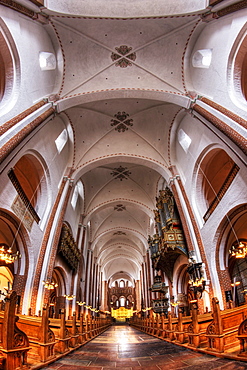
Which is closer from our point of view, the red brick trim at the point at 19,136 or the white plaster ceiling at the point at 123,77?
the red brick trim at the point at 19,136

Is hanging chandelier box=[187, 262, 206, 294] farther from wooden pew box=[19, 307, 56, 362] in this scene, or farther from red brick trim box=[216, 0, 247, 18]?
red brick trim box=[216, 0, 247, 18]

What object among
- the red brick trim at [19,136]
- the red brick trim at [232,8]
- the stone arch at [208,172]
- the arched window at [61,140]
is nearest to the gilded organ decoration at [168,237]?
the stone arch at [208,172]

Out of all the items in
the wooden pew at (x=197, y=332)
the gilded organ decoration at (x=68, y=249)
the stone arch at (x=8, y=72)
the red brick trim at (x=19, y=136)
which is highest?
the stone arch at (x=8, y=72)

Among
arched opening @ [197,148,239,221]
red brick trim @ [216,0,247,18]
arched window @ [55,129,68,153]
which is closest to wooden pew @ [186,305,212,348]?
arched opening @ [197,148,239,221]

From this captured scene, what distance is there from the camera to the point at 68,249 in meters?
16.1

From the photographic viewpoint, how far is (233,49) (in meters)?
9.15

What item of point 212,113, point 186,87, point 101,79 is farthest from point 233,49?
point 101,79

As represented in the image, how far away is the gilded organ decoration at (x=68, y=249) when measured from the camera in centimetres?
1471

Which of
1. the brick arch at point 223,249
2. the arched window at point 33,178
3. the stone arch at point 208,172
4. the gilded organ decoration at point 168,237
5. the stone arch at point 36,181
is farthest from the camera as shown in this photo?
the gilded organ decoration at point 168,237

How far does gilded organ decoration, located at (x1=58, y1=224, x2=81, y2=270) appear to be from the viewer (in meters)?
14.7

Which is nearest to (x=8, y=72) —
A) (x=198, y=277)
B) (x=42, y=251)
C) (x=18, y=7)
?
(x=18, y=7)

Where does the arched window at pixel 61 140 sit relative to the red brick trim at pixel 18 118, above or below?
above

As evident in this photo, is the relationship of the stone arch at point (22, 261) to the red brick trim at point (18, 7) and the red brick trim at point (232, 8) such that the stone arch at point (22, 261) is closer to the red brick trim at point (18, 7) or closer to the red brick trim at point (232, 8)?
the red brick trim at point (18, 7)

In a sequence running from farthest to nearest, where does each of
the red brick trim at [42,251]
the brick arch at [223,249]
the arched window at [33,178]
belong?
the arched window at [33,178] → the red brick trim at [42,251] → the brick arch at [223,249]
